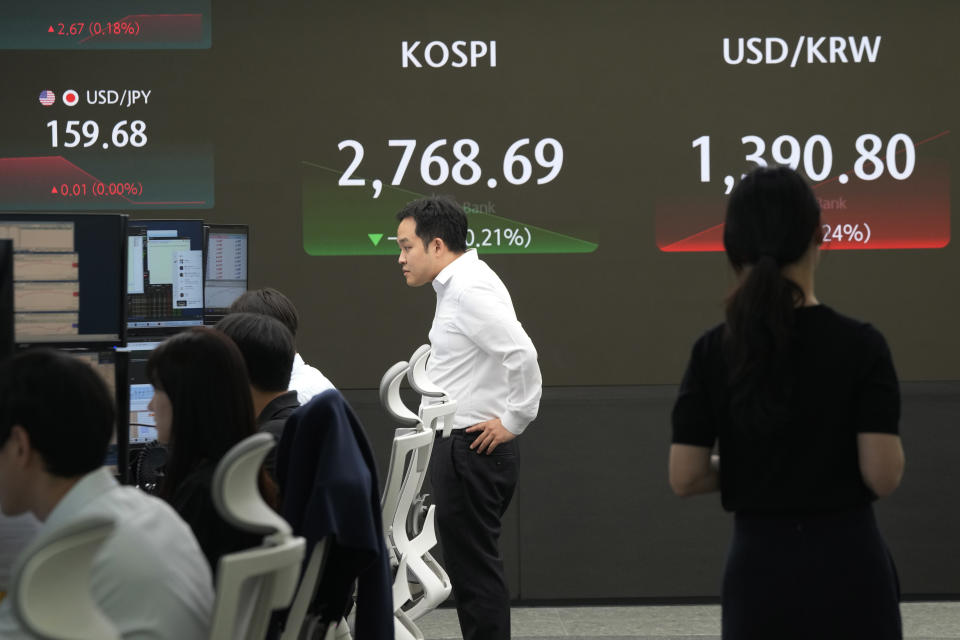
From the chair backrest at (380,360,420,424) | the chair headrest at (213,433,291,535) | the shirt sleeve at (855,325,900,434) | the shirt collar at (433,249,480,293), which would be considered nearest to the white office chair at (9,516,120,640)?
the chair headrest at (213,433,291,535)

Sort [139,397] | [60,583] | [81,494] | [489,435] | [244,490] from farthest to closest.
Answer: [489,435] → [139,397] → [81,494] → [244,490] → [60,583]

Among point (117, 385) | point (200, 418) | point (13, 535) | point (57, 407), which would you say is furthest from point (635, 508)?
point (57, 407)

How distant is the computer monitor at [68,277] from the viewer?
7.60 feet

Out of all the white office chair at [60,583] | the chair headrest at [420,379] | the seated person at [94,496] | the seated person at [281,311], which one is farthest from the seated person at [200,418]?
the seated person at [281,311]

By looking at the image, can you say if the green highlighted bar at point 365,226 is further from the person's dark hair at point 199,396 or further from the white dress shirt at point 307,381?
the person's dark hair at point 199,396

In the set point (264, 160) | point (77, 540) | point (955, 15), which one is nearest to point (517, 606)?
point (264, 160)

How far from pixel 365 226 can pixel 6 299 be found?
9.41 ft

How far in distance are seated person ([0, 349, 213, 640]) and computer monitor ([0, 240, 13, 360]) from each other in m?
0.36

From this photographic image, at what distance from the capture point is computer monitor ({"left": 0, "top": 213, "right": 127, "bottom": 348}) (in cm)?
232

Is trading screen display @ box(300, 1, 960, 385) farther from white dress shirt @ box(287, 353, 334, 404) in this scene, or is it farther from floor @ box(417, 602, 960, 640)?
white dress shirt @ box(287, 353, 334, 404)

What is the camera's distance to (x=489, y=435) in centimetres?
357

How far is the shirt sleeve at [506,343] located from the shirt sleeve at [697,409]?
5.68ft

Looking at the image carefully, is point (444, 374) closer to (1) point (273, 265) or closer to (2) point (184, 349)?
(1) point (273, 265)

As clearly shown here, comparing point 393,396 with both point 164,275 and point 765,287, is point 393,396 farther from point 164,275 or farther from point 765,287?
point 765,287
